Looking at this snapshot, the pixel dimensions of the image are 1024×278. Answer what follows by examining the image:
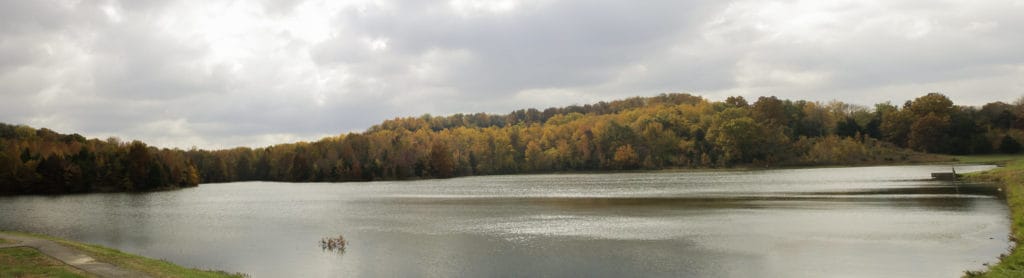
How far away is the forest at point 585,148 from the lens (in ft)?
335

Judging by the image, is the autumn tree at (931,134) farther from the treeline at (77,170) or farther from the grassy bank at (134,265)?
the treeline at (77,170)

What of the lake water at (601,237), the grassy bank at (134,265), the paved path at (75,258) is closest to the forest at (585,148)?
the lake water at (601,237)

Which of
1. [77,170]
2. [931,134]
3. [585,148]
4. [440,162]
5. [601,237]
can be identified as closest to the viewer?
[601,237]

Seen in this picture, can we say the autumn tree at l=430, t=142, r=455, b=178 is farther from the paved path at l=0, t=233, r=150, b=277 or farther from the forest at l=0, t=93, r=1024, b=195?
the paved path at l=0, t=233, r=150, b=277

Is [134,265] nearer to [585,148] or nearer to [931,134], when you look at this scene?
[931,134]

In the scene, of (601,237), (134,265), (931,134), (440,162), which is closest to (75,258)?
(134,265)

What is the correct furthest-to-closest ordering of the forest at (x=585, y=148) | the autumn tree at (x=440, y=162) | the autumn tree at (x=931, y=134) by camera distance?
the autumn tree at (x=440, y=162), the autumn tree at (x=931, y=134), the forest at (x=585, y=148)

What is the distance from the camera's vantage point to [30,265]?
16.9 metres

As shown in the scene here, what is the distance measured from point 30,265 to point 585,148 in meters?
155

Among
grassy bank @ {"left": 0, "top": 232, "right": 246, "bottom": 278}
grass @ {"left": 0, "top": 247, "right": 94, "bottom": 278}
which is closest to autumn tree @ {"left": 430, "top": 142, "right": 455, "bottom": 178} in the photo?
grassy bank @ {"left": 0, "top": 232, "right": 246, "bottom": 278}

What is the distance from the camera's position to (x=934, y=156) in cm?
12500

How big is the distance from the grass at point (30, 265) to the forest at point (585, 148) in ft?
299

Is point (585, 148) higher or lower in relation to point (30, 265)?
higher

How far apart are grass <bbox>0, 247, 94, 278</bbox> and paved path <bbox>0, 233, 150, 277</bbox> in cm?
28
